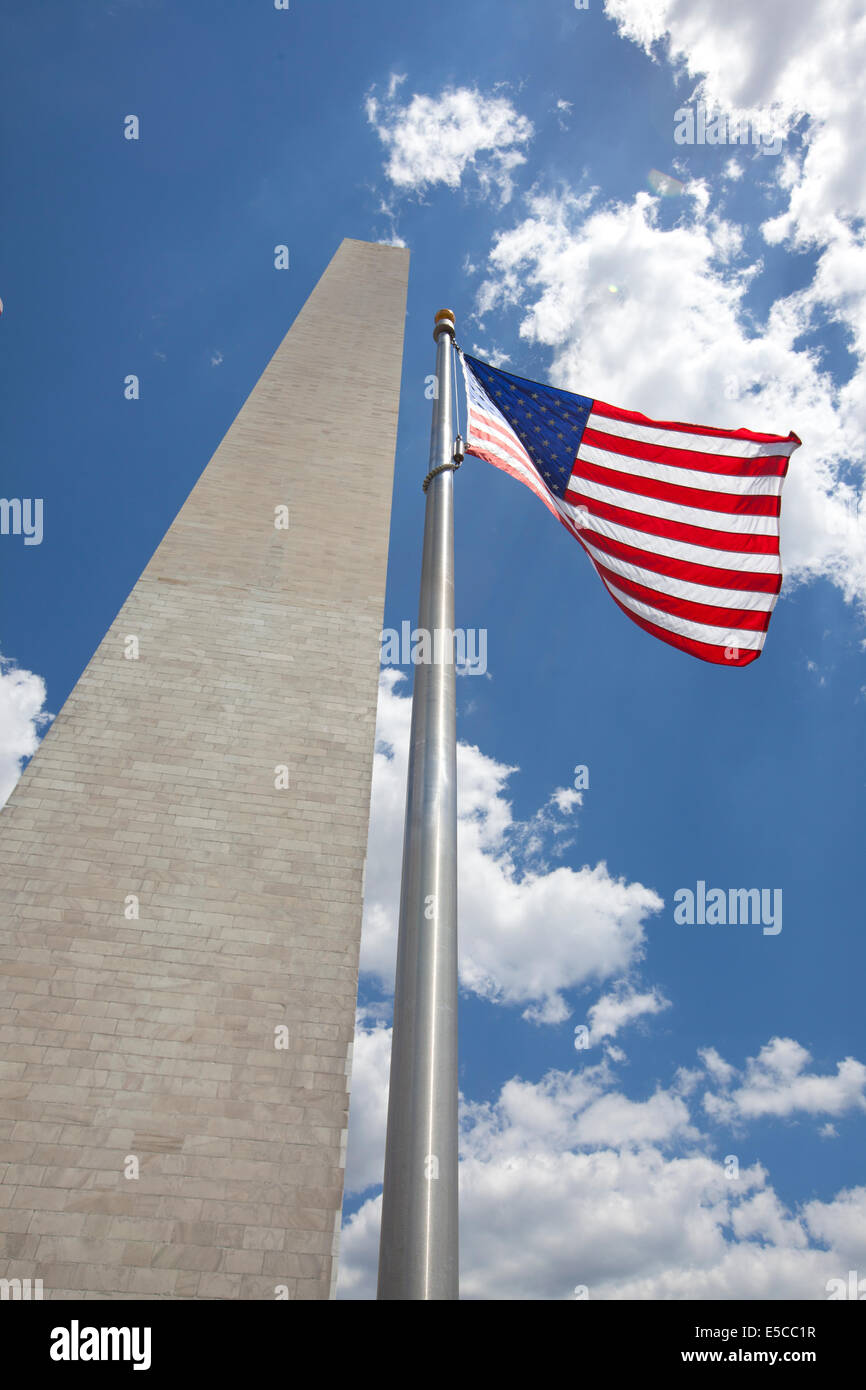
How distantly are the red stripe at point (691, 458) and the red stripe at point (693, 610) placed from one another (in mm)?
1089

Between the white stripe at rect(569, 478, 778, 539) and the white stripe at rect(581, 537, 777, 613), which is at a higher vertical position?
the white stripe at rect(569, 478, 778, 539)

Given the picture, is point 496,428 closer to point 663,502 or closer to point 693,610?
point 663,502

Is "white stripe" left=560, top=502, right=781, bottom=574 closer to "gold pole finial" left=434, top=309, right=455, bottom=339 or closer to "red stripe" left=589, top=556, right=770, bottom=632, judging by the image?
"red stripe" left=589, top=556, right=770, bottom=632

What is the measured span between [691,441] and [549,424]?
1.20m

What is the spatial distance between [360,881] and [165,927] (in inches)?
74.6

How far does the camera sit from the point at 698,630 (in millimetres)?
6465

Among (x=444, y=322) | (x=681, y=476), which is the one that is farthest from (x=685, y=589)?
(x=444, y=322)

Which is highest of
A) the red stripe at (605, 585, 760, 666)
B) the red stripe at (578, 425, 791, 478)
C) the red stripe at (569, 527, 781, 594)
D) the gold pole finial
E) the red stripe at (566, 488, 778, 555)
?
the gold pole finial

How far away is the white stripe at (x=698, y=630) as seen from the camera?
6.31 metres

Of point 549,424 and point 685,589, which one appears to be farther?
point 549,424

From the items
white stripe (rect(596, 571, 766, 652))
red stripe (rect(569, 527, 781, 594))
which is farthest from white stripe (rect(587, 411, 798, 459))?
white stripe (rect(596, 571, 766, 652))

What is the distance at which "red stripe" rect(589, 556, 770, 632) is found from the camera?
639cm
